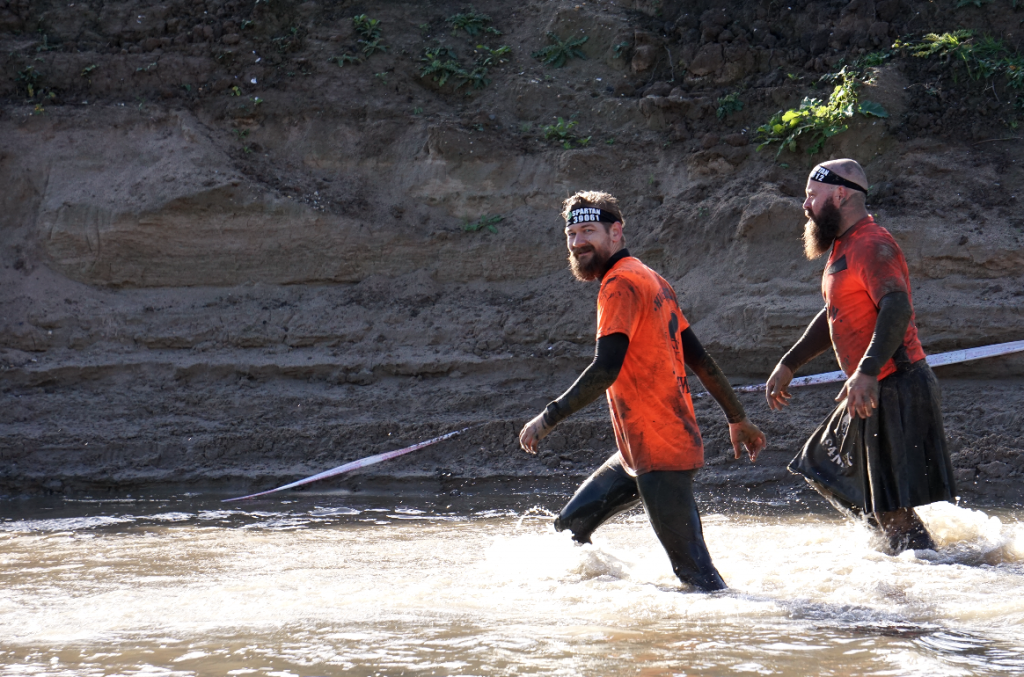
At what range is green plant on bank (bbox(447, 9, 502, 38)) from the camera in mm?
11367

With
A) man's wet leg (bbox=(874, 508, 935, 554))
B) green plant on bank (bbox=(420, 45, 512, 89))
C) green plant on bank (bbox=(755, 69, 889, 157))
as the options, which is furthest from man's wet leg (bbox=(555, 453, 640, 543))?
green plant on bank (bbox=(420, 45, 512, 89))

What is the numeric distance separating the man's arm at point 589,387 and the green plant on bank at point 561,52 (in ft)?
24.9

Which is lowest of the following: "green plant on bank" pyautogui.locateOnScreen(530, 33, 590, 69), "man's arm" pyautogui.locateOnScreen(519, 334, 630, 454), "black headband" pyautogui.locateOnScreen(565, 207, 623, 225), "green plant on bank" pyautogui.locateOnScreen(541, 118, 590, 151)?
"man's arm" pyautogui.locateOnScreen(519, 334, 630, 454)

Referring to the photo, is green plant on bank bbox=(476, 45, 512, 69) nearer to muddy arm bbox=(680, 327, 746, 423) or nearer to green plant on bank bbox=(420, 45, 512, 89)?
green plant on bank bbox=(420, 45, 512, 89)

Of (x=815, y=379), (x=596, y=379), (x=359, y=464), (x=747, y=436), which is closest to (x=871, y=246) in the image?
(x=747, y=436)

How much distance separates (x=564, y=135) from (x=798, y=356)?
580 cm

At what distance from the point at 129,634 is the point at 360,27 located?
8.67 meters

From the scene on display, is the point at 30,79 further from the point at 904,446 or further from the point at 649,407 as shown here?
the point at 904,446

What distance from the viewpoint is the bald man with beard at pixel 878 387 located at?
14.6ft

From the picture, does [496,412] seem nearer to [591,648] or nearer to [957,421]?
[957,421]

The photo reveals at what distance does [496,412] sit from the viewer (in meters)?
8.16

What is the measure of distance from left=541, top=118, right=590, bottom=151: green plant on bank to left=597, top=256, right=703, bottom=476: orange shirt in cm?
627

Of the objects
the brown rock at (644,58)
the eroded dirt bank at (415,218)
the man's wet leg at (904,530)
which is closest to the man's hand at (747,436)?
the man's wet leg at (904,530)

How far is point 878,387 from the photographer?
4.40 m
